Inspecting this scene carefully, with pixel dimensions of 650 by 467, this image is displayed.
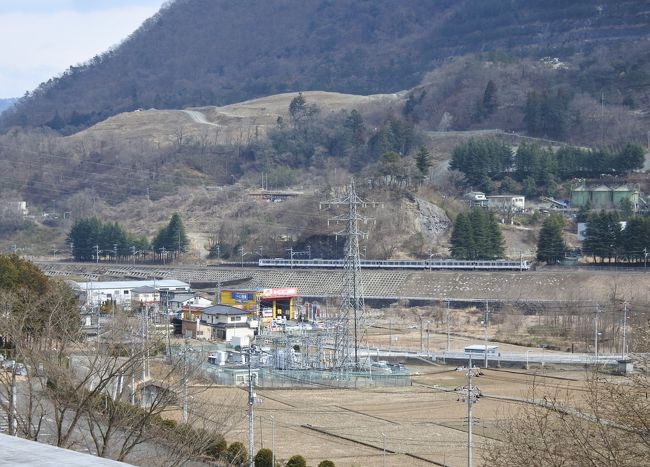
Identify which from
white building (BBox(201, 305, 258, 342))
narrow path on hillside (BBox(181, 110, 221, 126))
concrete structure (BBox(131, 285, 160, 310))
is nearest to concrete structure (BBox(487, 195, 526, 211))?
concrete structure (BBox(131, 285, 160, 310))

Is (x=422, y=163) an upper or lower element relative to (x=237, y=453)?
upper

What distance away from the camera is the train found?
1715 inches

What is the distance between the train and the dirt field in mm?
15107

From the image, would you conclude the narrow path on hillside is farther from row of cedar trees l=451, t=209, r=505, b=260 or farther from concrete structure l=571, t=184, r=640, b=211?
row of cedar trees l=451, t=209, r=505, b=260

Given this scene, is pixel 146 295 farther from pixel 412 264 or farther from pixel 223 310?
pixel 412 264

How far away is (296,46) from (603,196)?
7096 centimetres

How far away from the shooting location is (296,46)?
120 meters

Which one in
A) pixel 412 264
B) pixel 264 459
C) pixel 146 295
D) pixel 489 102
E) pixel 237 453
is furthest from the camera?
pixel 489 102

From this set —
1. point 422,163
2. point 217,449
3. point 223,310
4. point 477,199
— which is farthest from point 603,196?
point 217,449

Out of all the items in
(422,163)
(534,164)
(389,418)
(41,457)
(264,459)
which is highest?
(534,164)

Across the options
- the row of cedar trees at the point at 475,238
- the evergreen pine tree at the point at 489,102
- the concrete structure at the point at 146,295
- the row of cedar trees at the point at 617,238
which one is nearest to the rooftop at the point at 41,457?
the concrete structure at the point at 146,295

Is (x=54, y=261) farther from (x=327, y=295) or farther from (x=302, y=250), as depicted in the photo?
(x=327, y=295)

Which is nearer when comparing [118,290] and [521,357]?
[521,357]

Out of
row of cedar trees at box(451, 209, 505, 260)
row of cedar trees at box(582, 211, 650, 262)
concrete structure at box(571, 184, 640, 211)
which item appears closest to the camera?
row of cedar trees at box(582, 211, 650, 262)
